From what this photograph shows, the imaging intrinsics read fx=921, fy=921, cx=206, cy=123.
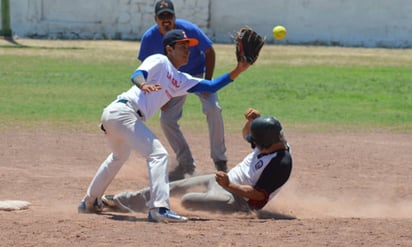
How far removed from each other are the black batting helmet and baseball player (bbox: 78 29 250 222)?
1.76 feet

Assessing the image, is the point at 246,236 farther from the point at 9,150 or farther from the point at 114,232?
the point at 9,150

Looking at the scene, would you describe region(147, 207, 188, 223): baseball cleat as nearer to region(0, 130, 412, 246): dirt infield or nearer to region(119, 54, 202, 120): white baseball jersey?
region(0, 130, 412, 246): dirt infield

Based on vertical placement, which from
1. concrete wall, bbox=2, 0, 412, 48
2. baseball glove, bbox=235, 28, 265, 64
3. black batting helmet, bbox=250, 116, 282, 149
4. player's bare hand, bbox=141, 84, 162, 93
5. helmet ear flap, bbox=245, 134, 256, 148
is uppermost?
baseball glove, bbox=235, 28, 265, 64

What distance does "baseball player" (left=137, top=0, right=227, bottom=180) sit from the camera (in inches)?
392

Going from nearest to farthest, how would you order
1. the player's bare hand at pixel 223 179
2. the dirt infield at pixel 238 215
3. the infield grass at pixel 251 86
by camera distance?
the dirt infield at pixel 238 215 < the player's bare hand at pixel 223 179 < the infield grass at pixel 251 86

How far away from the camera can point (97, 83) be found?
67.8ft

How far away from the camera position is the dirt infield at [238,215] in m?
6.82

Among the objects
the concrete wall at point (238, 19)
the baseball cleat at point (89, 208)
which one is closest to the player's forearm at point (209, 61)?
the baseball cleat at point (89, 208)

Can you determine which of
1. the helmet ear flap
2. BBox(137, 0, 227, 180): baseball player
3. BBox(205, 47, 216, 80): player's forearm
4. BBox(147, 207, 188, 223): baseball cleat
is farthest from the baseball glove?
BBox(205, 47, 216, 80): player's forearm

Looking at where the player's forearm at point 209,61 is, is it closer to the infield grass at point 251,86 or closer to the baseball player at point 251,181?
the baseball player at point 251,181

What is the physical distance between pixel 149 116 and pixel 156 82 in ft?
1.04

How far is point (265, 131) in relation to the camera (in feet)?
25.8

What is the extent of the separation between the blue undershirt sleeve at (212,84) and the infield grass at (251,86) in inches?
253

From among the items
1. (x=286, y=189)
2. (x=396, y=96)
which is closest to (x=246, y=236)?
(x=286, y=189)
